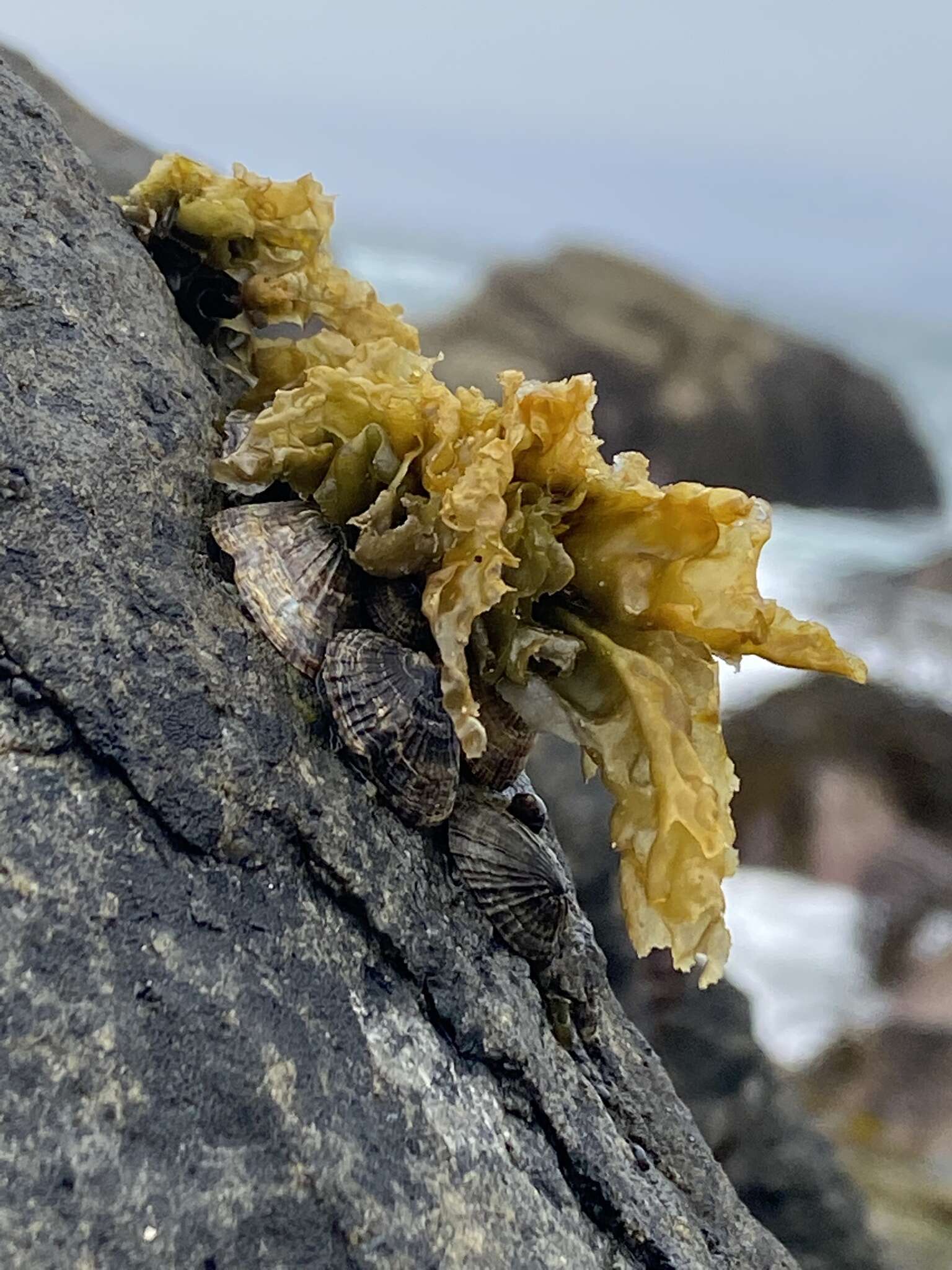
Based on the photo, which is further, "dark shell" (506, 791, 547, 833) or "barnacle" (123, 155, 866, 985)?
"dark shell" (506, 791, 547, 833)

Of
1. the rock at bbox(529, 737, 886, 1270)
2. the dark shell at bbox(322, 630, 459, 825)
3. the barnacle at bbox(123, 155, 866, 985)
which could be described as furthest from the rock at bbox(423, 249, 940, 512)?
the dark shell at bbox(322, 630, 459, 825)

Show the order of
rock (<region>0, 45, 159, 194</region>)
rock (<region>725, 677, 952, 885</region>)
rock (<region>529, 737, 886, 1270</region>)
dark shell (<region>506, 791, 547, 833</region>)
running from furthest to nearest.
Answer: rock (<region>725, 677, 952, 885</region>) → rock (<region>529, 737, 886, 1270</region>) → rock (<region>0, 45, 159, 194</region>) → dark shell (<region>506, 791, 547, 833</region>)

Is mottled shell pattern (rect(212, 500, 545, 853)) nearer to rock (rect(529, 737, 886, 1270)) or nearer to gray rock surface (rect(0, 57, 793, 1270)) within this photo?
gray rock surface (rect(0, 57, 793, 1270))

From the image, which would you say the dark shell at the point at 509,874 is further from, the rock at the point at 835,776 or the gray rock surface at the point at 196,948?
the rock at the point at 835,776

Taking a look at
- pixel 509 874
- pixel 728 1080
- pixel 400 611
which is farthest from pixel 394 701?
pixel 728 1080

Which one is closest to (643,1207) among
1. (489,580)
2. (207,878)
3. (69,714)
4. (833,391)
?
(207,878)

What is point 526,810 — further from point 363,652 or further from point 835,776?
point 835,776

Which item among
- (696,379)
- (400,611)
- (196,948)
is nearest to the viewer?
(196,948)

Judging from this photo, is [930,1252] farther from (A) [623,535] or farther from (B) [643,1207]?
(A) [623,535]
